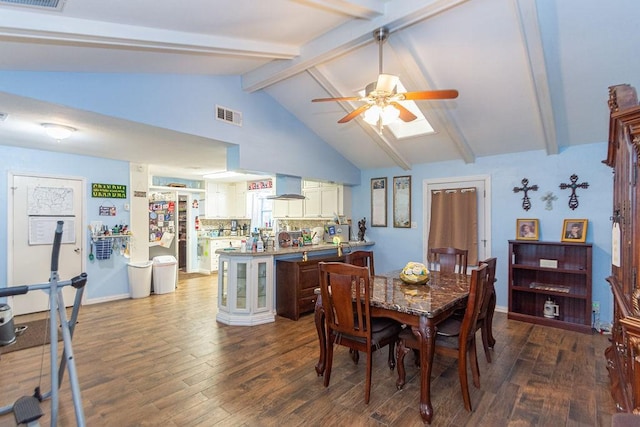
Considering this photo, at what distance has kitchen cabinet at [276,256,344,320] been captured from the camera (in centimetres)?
425

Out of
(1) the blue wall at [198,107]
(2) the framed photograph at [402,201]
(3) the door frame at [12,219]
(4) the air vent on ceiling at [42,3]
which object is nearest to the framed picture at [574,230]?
(2) the framed photograph at [402,201]

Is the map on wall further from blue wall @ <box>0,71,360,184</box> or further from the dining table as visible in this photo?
the dining table

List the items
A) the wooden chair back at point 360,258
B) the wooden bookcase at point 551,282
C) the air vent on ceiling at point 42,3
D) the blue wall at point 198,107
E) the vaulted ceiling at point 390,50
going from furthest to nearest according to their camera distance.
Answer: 1. the wooden bookcase at point 551,282
2. the wooden chair back at point 360,258
3. the blue wall at point 198,107
4. the vaulted ceiling at point 390,50
5. the air vent on ceiling at point 42,3

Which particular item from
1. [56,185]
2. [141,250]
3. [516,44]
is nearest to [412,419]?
[516,44]

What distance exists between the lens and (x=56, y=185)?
4703 millimetres

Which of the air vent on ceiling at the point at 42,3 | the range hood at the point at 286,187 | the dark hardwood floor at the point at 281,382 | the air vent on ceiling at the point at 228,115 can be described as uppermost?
the air vent on ceiling at the point at 42,3

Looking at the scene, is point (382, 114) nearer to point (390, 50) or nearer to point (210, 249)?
point (390, 50)

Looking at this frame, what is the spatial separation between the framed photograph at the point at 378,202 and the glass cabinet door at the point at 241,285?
2713 mm

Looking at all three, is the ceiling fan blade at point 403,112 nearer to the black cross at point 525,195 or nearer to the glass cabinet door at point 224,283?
the black cross at point 525,195

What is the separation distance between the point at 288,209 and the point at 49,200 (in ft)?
12.5

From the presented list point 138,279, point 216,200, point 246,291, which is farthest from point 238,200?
point 246,291

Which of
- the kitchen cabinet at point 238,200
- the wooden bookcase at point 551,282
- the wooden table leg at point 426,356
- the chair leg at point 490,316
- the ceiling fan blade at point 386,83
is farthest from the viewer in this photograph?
the kitchen cabinet at point 238,200

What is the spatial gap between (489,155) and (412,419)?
3.83 meters

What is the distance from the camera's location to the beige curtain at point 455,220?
4.84 meters
